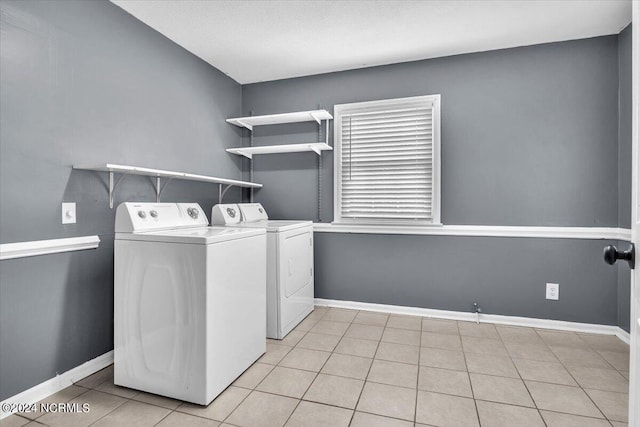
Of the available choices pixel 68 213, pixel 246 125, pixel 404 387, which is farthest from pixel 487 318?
pixel 68 213

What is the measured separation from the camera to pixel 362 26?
2.40 metres

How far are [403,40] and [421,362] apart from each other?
2.39m

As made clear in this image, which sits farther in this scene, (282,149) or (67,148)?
(282,149)

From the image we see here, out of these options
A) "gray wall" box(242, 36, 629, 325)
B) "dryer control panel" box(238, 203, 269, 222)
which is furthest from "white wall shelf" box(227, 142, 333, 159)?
"dryer control panel" box(238, 203, 269, 222)

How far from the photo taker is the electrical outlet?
264 cm

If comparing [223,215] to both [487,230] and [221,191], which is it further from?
[487,230]

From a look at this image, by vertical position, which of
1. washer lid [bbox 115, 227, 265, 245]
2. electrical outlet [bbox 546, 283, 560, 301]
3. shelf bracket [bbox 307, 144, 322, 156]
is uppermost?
shelf bracket [bbox 307, 144, 322, 156]

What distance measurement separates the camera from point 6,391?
5.22ft

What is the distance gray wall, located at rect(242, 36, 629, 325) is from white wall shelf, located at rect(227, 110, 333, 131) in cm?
27

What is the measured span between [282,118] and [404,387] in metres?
2.43

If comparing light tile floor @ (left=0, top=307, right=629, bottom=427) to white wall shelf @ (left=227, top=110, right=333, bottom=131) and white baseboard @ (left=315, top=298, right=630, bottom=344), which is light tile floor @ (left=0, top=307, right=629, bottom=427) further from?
white wall shelf @ (left=227, top=110, right=333, bottom=131)

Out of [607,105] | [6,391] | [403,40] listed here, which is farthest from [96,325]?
[607,105]

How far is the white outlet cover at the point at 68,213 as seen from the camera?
1829 millimetres

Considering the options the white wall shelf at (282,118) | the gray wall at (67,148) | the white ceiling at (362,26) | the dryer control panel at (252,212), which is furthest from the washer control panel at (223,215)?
the white ceiling at (362,26)
